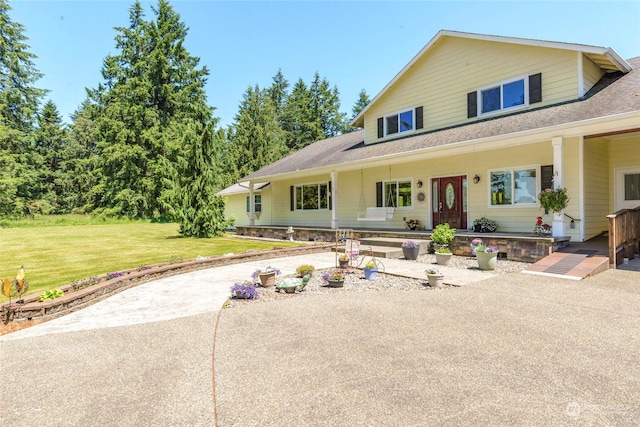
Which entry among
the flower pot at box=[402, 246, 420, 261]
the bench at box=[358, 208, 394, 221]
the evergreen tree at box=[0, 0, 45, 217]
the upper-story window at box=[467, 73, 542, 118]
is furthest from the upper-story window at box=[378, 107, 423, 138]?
the evergreen tree at box=[0, 0, 45, 217]

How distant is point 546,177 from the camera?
10.0m

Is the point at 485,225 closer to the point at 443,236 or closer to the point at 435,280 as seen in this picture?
the point at 443,236

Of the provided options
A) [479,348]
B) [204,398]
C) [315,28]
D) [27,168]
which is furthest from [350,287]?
[27,168]

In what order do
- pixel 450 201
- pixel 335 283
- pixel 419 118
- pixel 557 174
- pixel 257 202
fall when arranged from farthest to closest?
pixel 257 202 → pixel 419 118 → pixel 450 201 → pixel 557 174 → pixel 335 283

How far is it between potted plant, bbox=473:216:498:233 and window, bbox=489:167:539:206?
0.61 metres

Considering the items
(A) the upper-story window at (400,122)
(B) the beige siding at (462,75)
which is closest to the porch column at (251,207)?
(B) the beige siding at (462,75)

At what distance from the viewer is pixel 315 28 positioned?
16.5 meters

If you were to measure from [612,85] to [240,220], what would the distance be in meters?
19.6

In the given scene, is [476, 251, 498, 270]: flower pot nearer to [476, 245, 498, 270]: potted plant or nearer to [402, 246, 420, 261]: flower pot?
[476, 245, 498, 270]: potted plant

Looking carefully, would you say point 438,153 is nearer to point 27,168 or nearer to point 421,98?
point 421,98

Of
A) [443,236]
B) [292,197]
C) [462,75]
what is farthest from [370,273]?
[292,197]

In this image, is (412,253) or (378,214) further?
(378,214)

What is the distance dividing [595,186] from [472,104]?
4606 millimetres

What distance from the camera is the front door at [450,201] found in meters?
12.3
